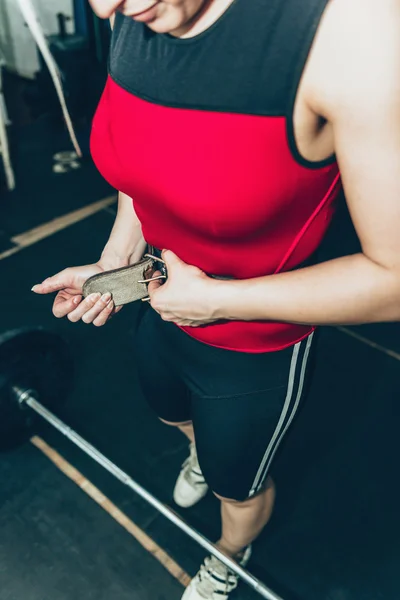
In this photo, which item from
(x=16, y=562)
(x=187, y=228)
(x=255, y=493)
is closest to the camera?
(x=187, y=228)

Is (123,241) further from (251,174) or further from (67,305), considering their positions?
(251,174)

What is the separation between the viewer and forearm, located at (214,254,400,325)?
2.05 ft

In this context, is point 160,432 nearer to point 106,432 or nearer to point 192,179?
point 106,432

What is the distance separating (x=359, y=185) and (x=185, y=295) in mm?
293

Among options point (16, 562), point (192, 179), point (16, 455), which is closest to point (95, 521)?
point (16, 562)

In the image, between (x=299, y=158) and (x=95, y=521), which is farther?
(x=95, y=521)

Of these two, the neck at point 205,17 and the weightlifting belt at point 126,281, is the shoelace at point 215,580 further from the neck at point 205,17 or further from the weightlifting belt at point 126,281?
the neck at point 205,17

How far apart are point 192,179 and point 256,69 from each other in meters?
0.14

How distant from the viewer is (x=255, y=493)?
103cm

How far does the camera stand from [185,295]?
75cm

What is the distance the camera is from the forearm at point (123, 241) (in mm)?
1008

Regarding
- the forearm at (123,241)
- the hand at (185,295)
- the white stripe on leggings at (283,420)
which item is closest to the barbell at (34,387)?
the white stripe on leggings at (283,420)

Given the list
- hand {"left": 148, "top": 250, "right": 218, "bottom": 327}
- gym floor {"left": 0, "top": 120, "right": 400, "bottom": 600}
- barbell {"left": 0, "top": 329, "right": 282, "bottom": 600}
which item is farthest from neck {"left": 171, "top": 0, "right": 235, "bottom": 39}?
gym floor {"left": 0, "top": 120, "right": 400, "bottom": 600}

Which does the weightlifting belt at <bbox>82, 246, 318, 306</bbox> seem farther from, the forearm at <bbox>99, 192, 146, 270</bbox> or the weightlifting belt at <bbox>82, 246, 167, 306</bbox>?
the forearm at <bbox>99, 192, 146, 270</bbox>
